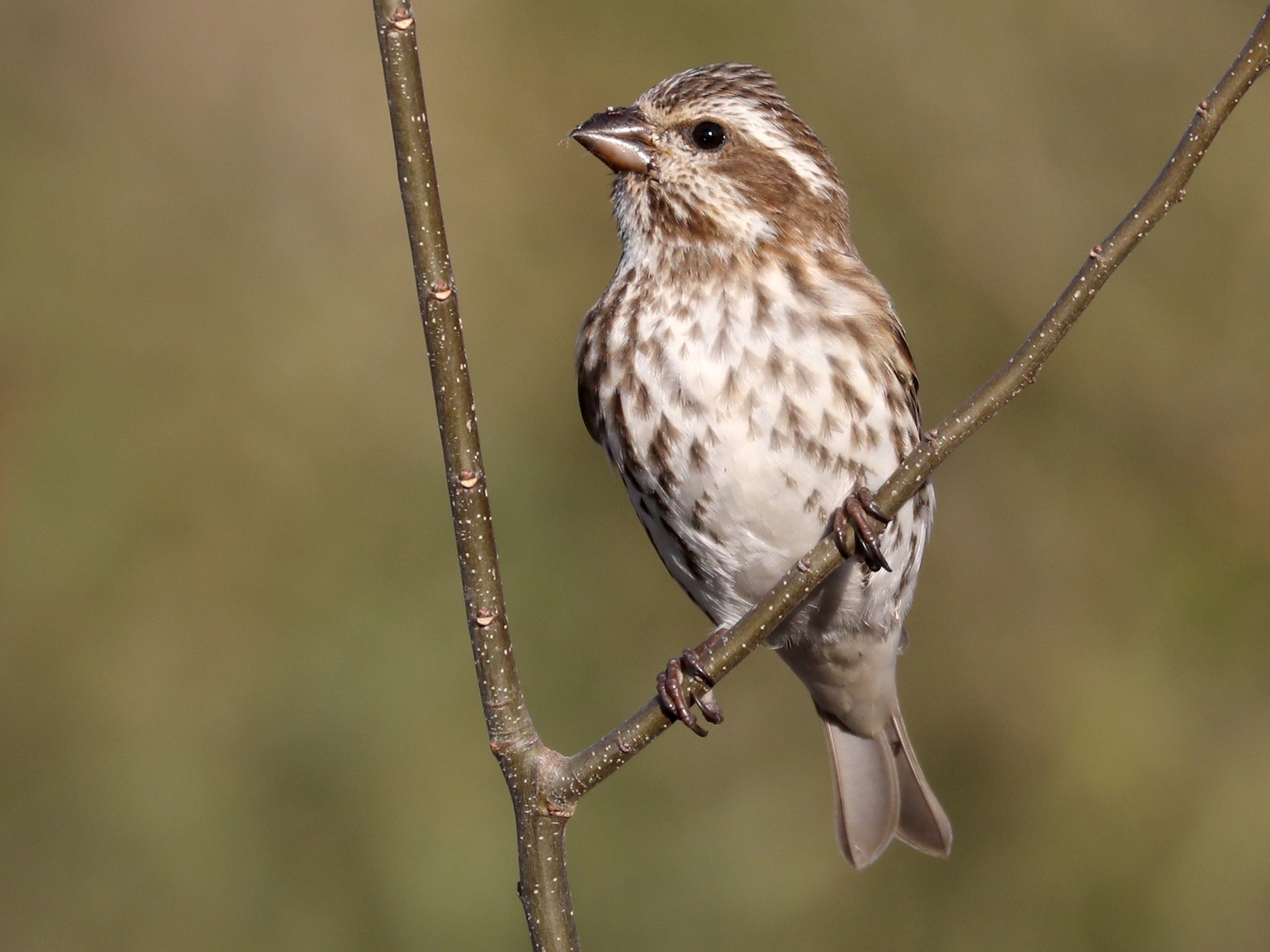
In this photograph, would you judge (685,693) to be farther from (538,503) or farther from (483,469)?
(538,503)

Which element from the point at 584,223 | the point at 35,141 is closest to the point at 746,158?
the point at 584,223

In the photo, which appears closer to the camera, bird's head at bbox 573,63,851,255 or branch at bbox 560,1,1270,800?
branch at bbox 560,1,1270,800

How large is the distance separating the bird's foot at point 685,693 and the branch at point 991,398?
10 cm

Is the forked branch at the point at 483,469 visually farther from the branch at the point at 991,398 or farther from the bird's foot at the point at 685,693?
the bird's foot at the point at 685,693

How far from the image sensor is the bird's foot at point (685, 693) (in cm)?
316

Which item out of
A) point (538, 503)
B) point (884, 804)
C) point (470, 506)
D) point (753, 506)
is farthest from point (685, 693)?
point (538, 503)

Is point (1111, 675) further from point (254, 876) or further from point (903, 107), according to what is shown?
point (254, 876)

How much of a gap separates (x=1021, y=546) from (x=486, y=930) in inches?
97.1

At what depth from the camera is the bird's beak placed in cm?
408

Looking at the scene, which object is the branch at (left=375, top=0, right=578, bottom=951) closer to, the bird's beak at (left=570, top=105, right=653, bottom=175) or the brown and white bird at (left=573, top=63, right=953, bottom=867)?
the brown and white bird at (left=573, top=63, right=953, bottom=867)

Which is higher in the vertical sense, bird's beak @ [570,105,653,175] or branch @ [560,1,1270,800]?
bird's beak @ [570,105,653,175]

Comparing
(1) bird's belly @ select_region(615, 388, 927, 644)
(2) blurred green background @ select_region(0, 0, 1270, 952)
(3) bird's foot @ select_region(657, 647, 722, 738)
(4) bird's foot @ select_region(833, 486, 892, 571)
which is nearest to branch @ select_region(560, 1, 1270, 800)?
(3) bird's foot @ select_region(657, 647, 722, 738)

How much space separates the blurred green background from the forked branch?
8.45ft

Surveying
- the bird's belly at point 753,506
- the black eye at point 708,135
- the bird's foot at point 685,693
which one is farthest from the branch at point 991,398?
the black eye at point 708,135
